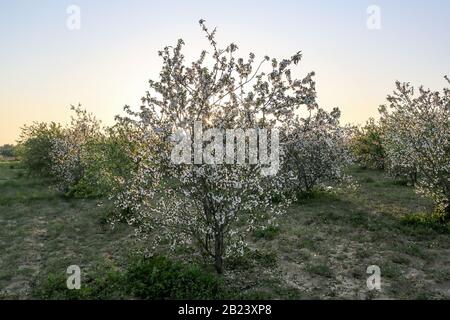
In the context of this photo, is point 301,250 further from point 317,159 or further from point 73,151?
point 73,151

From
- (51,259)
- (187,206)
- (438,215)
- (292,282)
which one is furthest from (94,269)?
Result: (438,215)

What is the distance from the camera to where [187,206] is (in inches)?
487

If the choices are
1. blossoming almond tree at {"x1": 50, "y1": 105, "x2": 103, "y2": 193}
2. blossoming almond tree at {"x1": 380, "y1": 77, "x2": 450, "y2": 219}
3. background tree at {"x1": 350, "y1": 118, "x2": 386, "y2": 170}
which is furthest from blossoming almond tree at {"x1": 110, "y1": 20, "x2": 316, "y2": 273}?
background tree at {"x1": 350, "y1": 118, "x2": 386, "y2": 170}

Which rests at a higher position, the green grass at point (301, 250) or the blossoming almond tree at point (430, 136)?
the blossoming almond tree at point (430, 136)

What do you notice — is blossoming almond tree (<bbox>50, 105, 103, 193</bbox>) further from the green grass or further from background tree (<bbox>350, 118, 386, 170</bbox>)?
background tree (<bbox>350, 118, 386, 170</bbox>)

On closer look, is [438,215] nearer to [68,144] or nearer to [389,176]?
[389,176]

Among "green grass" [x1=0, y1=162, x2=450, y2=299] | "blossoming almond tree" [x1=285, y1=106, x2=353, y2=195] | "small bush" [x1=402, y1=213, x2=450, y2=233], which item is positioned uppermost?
"blossoming almond tree" [x1=285, y1=106, x2=353, y2=195]

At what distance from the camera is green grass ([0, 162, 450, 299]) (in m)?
11.5

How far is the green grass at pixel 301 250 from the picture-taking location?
1147cm

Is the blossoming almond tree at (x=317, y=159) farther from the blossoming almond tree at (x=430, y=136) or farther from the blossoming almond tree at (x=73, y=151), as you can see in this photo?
the blossoming almond tree at (x=73, y=151)

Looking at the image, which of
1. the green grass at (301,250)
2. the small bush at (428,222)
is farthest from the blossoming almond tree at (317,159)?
the small bush at (428,222)

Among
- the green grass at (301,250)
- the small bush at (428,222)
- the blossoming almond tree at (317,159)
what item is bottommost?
the green grass at (301,250)

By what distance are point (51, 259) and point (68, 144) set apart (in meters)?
17.8

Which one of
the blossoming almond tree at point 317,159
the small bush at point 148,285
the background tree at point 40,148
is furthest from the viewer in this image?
the background tree at point 40,148
